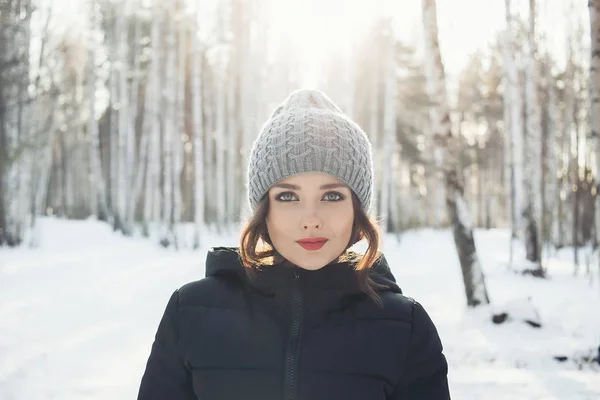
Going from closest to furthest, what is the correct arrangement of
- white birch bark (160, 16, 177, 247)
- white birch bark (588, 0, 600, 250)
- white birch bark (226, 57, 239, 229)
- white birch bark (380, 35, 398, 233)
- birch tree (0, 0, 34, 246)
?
white birch bark (588, 0, 600, 250), birch tree (0, 0, 34, 246), white birch bark (160, 16, 177, 247), white birch bark (380, 35, 398, 233), white birch bark (226, 57, 239, 229)

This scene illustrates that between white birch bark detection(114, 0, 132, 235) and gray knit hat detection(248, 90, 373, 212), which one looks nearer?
gray knit hat detection(248, 90, 373, 212)

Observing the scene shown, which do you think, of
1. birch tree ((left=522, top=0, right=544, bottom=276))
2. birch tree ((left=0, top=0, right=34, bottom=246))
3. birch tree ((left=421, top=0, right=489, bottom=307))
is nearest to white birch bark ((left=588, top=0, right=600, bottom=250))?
birch tree ((left=421, top=0, right=489, bottom=307))

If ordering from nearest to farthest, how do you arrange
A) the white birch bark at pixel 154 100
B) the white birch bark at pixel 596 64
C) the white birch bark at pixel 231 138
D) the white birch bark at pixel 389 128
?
the white birch bark at pixel 596 64
the white birch bark at pixel 154 100
the white birch bark at pixel 389 128
the white birch bark at pixel 231 138

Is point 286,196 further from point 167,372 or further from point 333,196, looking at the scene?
point 167,372

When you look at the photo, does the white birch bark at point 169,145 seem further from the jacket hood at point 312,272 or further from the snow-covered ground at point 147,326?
the jacket hood at point 312,272

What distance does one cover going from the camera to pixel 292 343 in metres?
1.57

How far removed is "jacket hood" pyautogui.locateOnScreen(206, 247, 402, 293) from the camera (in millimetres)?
1683

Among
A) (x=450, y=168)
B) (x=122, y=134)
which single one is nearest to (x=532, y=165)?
(x=450, y=168)

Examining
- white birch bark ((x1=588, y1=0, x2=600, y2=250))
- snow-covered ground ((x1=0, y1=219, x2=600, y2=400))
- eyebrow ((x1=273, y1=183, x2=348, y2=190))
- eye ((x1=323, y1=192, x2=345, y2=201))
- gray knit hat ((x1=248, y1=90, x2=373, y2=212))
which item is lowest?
snow-covered ground ((x1=0, y1=219, x2=600, y2=400))

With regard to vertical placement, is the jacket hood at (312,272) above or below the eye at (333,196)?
below

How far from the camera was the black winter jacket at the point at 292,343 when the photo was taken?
5.13 feet

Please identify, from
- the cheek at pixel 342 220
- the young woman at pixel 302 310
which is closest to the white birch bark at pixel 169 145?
the young woman at pixel 302 310

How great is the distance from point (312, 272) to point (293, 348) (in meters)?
0.25

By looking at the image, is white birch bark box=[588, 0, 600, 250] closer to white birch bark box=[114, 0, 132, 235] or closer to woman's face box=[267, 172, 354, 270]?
woman's face box=[267, 172, 354, 270]
